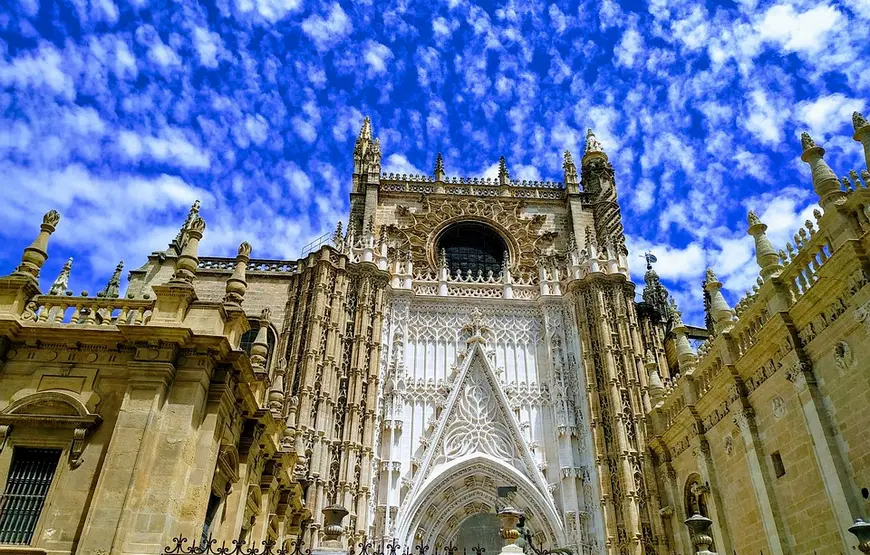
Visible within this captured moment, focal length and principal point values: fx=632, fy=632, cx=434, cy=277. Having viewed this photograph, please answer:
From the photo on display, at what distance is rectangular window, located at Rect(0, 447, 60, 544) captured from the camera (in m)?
9.50

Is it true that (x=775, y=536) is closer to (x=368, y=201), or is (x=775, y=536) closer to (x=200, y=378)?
(x=200, y=378)

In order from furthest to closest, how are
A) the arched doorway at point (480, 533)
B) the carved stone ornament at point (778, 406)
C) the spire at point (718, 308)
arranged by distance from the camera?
the arched doorway at point (480, 533), the spire at point (718, 308), the carved stone ornament at point (778, 406)

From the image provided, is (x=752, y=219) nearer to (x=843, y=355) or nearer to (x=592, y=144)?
(x=843, y=355)

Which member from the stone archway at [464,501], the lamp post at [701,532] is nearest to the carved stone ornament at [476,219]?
the stone archway at [464,501]

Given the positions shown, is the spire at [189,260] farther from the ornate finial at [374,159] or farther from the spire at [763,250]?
the ornate finial at [374,159]

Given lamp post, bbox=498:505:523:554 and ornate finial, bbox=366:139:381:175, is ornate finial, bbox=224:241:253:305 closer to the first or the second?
lamp post, bbox=498:505:523:554

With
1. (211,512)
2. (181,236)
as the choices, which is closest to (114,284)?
(181,236)

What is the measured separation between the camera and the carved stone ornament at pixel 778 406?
12.5 m

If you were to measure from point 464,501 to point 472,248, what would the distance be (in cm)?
1176

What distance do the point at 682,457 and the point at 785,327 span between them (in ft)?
21.8

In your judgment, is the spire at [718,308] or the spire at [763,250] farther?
the spire at [718,308]

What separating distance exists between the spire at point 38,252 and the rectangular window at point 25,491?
3271 mm

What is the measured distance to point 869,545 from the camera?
8.27m

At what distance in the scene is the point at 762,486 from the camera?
1285 centimetres
